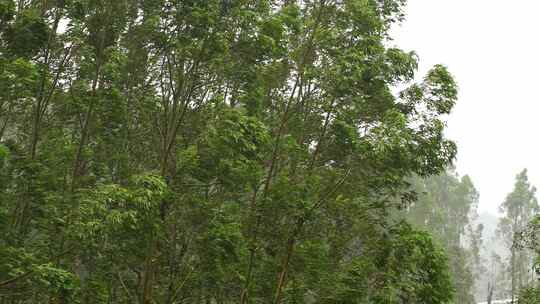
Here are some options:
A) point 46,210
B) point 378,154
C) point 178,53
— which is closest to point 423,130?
point 378,154

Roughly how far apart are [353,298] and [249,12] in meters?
6.02

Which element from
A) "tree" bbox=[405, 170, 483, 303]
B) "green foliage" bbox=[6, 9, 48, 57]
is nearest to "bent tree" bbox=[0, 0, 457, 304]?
"green foliage" bbox=[6, 9, 48, 57]

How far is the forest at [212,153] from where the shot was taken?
8344 mm

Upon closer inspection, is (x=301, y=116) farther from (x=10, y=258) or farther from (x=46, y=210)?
(x=10, y=258)

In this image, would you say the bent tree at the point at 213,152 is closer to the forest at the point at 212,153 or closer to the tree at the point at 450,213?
the forest at the point at 212,153

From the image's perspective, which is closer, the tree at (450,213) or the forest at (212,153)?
the forest at (212,153)

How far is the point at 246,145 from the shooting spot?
8297 mm

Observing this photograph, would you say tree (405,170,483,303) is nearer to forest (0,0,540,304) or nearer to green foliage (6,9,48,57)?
forest (0,0,540,304)

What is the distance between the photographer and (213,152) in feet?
28.2

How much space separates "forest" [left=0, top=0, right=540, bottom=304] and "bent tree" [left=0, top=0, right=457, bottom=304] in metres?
0.04

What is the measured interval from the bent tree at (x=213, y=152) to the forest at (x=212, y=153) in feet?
0.14

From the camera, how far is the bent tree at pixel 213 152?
8375 mm

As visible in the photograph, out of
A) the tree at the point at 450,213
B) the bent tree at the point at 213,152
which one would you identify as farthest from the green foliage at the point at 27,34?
the tree at the point at 450,213

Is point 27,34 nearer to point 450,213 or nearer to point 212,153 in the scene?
point 212,153
